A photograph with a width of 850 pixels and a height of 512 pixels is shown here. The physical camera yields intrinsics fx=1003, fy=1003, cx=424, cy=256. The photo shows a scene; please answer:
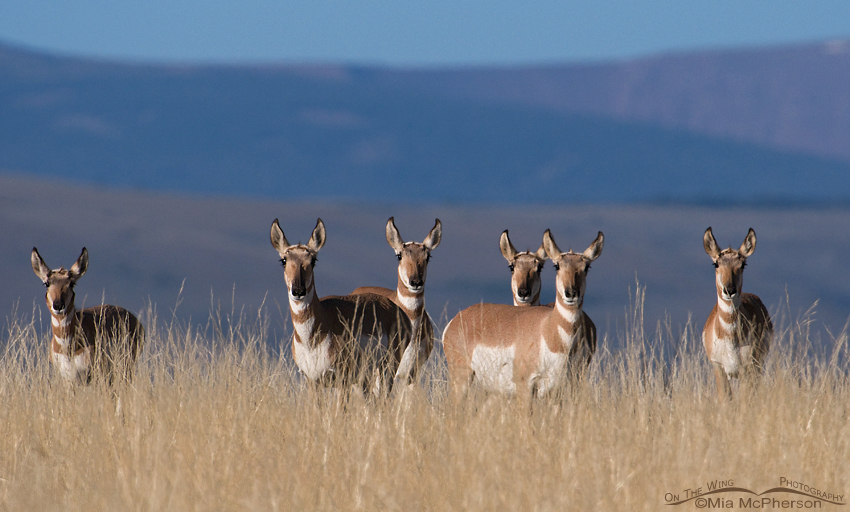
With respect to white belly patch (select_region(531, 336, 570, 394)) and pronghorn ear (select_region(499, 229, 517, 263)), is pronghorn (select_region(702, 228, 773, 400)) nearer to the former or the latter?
white belly patch (select_region(531, 336, 570, 394))

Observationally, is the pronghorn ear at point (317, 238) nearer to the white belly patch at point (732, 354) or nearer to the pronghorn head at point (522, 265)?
the pronghorn head at point (522, 265)

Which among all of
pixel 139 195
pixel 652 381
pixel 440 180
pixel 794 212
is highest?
pixel 440 180

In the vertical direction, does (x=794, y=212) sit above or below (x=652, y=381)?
above

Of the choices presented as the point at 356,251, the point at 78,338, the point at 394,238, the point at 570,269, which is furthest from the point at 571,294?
the point at 356,251

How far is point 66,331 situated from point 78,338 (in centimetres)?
13

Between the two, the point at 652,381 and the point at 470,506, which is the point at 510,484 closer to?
the point at 470,506

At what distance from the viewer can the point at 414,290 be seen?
307 inches

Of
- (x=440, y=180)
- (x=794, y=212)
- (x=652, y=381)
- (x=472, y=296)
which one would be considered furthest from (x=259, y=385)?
(x=440, y=180)

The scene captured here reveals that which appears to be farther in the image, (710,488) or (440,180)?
(440,180)

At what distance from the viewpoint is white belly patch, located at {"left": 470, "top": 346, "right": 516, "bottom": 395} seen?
24.1 feet

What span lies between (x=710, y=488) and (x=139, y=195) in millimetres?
→ 70979

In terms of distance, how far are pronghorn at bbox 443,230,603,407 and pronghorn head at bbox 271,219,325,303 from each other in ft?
4.35

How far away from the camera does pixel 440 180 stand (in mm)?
198875

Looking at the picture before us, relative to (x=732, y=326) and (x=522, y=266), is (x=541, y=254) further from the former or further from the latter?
(x=732, y=326)
